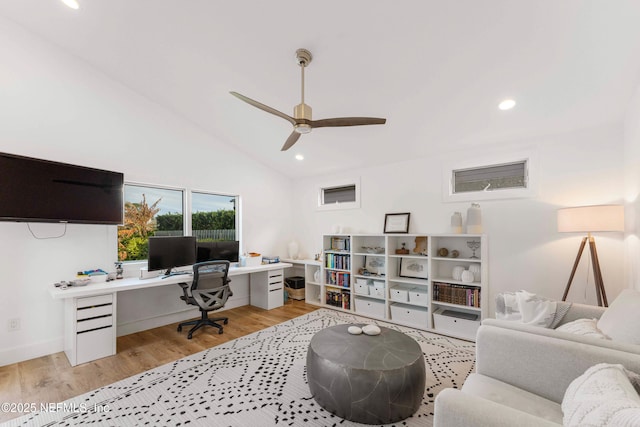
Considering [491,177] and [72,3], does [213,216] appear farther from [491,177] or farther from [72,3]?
[491,177]

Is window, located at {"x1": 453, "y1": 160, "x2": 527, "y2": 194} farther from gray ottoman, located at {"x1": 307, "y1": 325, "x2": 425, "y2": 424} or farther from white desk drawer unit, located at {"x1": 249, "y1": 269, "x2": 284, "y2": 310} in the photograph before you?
white desk drawer unit, located at {"x1": 249, "y1": 269, "x2": 284, "y2": 310}

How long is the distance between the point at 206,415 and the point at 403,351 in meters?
1.52

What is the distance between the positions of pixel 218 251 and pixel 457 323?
11.2ft

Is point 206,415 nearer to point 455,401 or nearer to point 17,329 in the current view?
point 455,401

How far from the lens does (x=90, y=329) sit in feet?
9.18

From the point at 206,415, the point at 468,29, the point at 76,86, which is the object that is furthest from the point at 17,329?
the point at 468,29

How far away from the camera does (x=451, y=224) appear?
12.1 ft

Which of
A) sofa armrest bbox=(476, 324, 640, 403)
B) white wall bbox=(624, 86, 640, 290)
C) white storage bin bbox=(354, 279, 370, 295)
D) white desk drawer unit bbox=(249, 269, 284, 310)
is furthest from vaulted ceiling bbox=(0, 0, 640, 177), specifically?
white desk drawer unit bbox=(249, 269, 284, 310)

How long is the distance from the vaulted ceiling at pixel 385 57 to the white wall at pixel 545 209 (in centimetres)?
24

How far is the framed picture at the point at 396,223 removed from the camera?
13.7 ft

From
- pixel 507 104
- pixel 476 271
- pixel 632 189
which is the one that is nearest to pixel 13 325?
pixel 476 271

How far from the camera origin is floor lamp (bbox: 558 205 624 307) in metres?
2.47

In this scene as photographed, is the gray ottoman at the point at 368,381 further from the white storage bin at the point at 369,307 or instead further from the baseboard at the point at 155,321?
the baseboard at the point at 155,321

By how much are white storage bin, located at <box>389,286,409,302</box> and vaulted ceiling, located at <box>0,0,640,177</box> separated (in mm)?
2035
